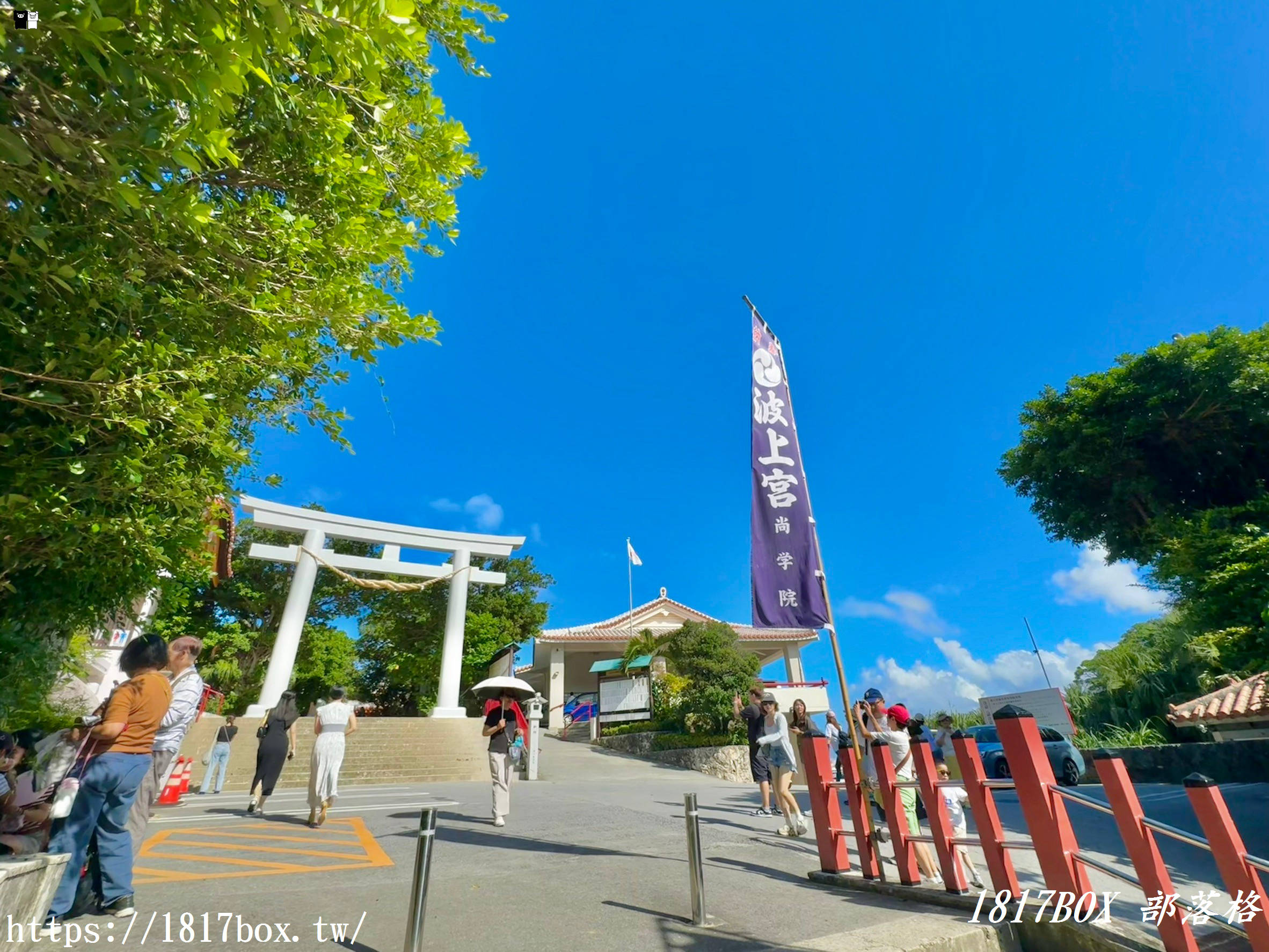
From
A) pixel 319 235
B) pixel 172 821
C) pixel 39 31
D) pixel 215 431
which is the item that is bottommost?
pixel 172 821

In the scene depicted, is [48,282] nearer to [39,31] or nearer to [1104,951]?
[39,31]

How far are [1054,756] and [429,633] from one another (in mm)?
22860

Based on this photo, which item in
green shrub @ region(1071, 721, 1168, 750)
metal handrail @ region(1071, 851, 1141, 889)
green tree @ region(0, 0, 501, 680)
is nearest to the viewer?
green tree @ region(0, 0, 501, 680)

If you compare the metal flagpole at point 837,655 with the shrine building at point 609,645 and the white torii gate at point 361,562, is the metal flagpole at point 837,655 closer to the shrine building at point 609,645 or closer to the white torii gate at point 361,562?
the white torii gate at point 361,562

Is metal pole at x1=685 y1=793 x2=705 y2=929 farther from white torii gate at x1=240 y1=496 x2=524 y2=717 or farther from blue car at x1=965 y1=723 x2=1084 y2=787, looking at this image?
white torii gate at x1=240 y1=496 x2=524 y2=717

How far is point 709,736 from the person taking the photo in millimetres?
17531

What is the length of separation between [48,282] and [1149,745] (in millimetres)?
22293

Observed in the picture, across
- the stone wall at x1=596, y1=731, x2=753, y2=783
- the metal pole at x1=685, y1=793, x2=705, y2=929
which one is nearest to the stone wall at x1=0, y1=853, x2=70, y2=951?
the metal pole at x1=685, y1=793, x2=705, y2=929

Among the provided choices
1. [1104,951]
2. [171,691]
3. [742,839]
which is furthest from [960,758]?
[171,691]

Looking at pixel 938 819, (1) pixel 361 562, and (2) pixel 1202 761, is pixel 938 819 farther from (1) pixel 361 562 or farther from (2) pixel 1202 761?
(1) pixel 361 562

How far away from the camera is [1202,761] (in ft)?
47.9

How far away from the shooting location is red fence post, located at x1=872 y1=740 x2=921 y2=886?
4.77m

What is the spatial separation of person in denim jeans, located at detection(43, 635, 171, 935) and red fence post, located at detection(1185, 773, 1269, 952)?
604 centimetres

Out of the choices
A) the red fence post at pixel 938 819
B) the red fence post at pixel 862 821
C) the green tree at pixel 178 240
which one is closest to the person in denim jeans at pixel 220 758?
the green tree at pixel 178 240
